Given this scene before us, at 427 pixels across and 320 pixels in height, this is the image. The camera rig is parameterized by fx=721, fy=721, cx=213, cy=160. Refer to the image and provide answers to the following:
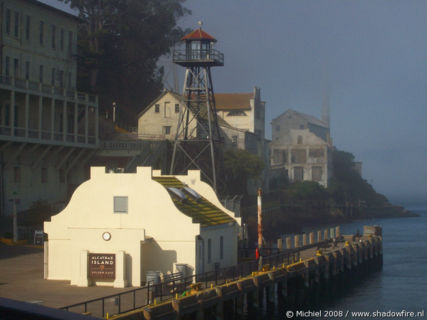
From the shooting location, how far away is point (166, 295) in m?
24.6

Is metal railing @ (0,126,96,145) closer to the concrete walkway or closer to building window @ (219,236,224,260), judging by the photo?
the concrete walkway

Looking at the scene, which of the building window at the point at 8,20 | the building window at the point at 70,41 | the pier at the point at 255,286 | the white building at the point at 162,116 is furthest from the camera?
the white building at the point at 162,116

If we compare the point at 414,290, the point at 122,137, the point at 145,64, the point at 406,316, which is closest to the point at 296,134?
the point at 145,64

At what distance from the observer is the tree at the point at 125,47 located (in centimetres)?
8712

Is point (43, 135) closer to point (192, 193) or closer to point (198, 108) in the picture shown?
point (198, 108)

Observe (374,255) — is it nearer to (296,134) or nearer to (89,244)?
(89,244)

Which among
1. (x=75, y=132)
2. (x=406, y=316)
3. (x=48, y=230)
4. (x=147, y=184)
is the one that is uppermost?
(x=75, y=132)

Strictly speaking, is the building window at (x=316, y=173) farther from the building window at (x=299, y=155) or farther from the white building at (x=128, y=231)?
the white building at (x=128, y=231)

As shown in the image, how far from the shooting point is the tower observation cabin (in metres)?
63.1

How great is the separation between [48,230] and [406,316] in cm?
1829

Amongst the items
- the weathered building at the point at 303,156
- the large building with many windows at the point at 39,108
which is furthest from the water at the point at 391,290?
the weathered building at the point at 303,156

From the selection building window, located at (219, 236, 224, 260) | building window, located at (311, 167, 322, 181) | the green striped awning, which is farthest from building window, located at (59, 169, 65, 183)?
building window, located at (311, 167, 322, 181)

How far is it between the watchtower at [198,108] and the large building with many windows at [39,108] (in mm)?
8513

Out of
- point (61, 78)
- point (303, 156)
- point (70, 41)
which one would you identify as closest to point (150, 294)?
point (61, 78)
